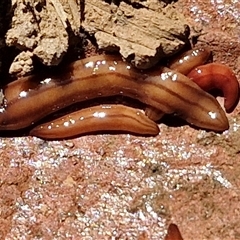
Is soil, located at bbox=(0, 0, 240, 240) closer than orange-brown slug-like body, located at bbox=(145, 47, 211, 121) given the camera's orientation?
Yes

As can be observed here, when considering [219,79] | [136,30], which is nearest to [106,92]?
[136,30]

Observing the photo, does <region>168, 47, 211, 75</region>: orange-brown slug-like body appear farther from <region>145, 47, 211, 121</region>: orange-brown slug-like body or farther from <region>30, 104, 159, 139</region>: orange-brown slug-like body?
<region>30, 104, 159, 139</region>: orange-brown slug-like body

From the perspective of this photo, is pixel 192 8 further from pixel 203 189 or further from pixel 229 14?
pixel 203 189

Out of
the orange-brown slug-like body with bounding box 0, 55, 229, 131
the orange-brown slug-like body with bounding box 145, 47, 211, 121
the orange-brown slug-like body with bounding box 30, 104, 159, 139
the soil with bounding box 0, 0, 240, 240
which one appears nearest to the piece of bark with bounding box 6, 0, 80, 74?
the soil with bounding box 0, 0, 240, 240

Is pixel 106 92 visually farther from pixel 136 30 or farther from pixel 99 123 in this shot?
pixel 136 30

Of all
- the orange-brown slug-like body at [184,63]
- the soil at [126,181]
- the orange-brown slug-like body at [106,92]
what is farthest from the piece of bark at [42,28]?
the orange-brown slug-like body at [184,63]

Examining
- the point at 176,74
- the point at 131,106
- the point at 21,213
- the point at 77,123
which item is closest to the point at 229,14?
the point at 176,74
